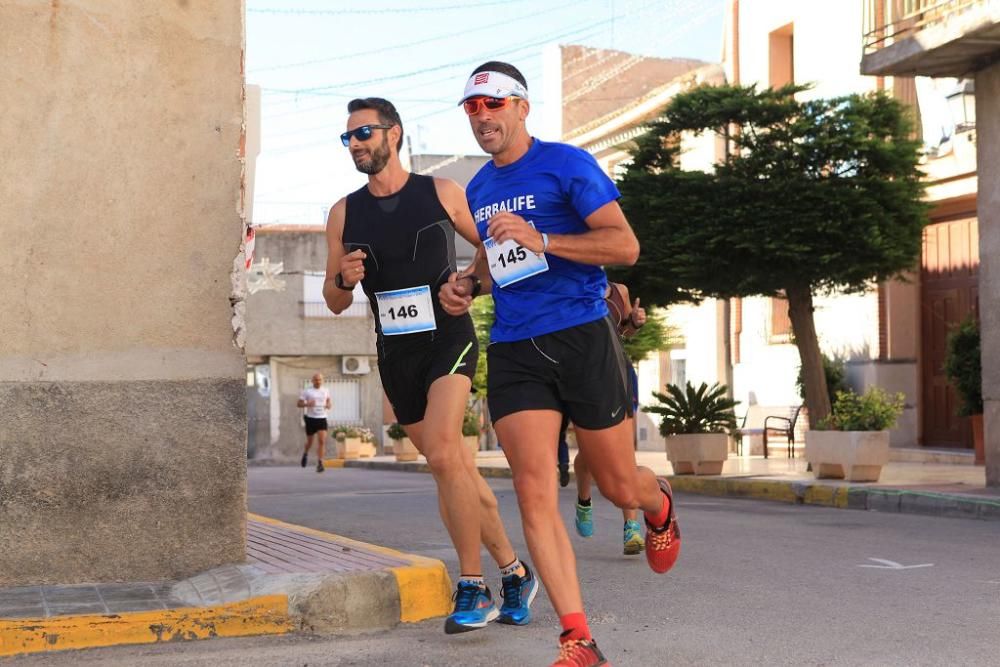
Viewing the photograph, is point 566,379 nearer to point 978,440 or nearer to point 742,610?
point 742,610

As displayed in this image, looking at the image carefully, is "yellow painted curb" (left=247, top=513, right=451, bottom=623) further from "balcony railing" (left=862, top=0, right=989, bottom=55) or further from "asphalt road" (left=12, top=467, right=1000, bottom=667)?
"balcony railing" (left=862, top=0, right=989, bottom=55)

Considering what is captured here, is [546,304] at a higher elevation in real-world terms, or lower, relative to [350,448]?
higher

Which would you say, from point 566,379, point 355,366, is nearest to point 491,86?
point 566,379

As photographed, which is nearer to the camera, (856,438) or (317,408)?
(856,438)

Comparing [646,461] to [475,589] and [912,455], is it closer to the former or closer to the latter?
[912,455]

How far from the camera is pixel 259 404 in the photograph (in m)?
46.6

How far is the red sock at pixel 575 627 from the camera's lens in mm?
4754

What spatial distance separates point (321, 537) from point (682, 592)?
2.32 meters

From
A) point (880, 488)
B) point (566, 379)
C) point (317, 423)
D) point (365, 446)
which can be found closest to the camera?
point (566, 379)

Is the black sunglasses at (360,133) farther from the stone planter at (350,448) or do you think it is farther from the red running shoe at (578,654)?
the stone planter at (350,448)

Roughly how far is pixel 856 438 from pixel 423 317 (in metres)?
10.8

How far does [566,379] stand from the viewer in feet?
17.0

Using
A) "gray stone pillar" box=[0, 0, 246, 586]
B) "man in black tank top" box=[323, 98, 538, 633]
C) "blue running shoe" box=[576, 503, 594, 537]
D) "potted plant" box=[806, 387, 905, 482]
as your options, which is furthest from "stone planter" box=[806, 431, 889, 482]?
"man in black tank top" box=[323, 98, 538, 633]

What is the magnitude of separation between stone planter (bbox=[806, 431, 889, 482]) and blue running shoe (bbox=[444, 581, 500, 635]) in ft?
35.3
